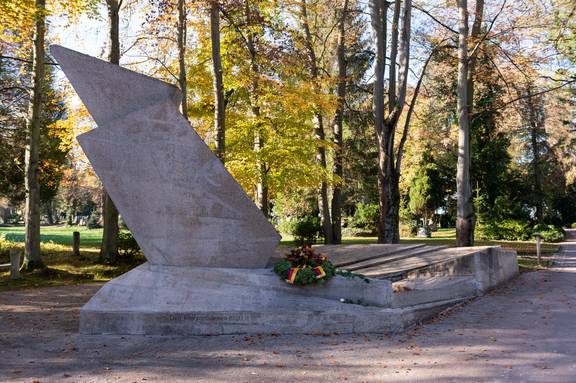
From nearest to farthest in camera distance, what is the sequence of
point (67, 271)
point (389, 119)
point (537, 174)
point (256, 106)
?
point (67, 271) < point (389, 119) < point (256, 106) < point (537, 174)

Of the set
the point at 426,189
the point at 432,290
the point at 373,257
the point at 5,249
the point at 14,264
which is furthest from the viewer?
the point at 426,189

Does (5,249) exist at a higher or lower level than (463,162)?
lower

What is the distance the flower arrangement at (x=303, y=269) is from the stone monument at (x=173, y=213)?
16 centimetres

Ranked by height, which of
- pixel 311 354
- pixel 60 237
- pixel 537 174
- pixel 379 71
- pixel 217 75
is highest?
pixel 379 71

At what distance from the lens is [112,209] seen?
17.4m

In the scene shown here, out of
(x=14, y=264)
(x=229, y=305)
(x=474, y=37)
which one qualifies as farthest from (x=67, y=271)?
(x=474, y=37)

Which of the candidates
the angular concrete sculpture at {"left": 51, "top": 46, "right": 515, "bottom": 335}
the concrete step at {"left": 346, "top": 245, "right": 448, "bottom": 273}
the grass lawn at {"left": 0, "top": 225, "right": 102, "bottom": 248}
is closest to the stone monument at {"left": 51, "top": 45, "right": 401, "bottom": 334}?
the angular concrete sculpture at {"left": 51, "top": 46, "right": 515, "bottom": 335}

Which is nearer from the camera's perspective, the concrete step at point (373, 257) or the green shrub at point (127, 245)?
the concrete step at point (373, 257)

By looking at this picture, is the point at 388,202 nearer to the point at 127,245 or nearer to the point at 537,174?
the point at 127,245

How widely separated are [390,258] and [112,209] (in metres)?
9.56

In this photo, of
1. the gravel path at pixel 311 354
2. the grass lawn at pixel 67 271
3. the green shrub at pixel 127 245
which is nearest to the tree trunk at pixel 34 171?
the grass lawn at pixel 67 271

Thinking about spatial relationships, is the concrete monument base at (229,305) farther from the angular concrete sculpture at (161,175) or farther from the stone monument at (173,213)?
the angular concrete sculpture at (161,175)

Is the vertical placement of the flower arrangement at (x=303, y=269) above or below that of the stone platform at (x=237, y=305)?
above

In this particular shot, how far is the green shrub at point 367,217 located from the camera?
38.3 metres
